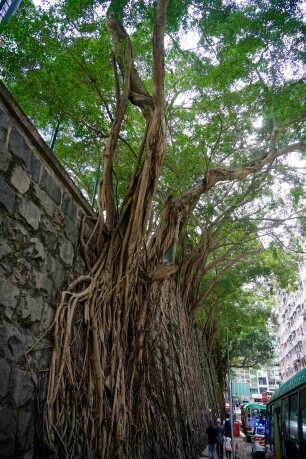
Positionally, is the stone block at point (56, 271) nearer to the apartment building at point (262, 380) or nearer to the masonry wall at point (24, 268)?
the masonry wall at point (24, 268)

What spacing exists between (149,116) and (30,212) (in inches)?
88.4

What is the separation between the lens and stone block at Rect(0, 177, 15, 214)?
7.47ft

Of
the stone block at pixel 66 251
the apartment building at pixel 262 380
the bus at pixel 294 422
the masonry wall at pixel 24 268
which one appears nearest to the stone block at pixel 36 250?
the masonry wall at pixel 24 268

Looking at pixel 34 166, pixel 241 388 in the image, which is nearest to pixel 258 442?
pixel 34 166

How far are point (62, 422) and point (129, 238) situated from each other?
6.77 feet

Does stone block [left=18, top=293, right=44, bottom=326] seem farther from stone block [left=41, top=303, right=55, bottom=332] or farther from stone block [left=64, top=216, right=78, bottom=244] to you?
stone block [left=64, top=216, right=78, bottom=244]

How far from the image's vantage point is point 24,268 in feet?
8.27

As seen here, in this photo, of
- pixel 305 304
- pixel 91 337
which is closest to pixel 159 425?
pixel 91 337

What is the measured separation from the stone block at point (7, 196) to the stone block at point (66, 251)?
0.84 m

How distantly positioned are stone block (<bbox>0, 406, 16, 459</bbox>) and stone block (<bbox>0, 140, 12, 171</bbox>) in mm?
1632

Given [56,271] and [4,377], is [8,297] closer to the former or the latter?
[4,377]

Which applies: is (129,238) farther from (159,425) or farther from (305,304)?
(305,304)

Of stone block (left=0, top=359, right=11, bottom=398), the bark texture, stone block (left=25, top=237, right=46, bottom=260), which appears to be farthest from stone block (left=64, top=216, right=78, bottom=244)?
stone block (left=0, top=359, right=11, bottom=398)

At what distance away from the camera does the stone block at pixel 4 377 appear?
2123 millimetres
